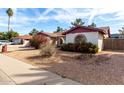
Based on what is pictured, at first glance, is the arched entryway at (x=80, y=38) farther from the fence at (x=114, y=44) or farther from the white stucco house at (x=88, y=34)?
the fence at (x=114, y=44)

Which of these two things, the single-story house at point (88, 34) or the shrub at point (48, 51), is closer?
the shrub at point (48, 51)

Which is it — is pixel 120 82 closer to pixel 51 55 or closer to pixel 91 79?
pixel 91 79

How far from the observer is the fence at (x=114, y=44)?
28.4 meters

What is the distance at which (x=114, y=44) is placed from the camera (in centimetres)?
2891

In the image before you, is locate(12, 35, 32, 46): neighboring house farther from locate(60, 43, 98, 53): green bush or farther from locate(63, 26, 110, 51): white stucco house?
locate(60, 43, 98, 53): green bush

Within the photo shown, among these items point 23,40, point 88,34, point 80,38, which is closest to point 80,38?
point 80,38

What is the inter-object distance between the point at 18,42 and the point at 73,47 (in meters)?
32.8

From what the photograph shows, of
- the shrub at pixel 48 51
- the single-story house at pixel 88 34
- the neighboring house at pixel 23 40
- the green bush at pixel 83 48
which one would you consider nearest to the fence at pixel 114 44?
the single-story house at pixel 88 34

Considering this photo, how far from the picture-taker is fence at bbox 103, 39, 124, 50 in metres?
28.4

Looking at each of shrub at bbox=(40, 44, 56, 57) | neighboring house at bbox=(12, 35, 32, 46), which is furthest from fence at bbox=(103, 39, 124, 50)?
neighboring house at bbox=(12, 35, 32, 46)
